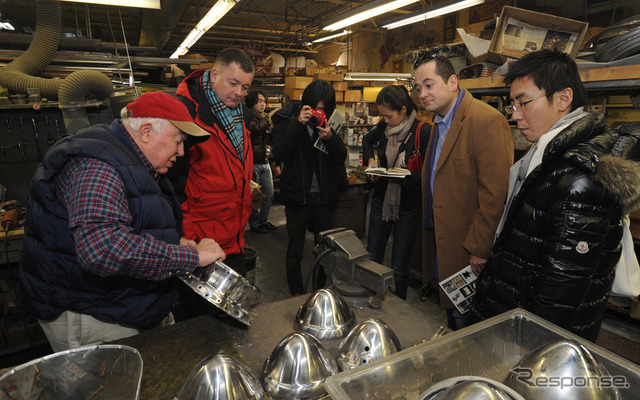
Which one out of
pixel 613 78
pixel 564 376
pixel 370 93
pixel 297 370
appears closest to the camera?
pixel 564 376

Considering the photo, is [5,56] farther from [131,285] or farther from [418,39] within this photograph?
[418,39]

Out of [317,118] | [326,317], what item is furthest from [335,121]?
[326,317]

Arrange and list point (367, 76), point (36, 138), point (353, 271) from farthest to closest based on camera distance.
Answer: point (367, 76) → point (36, 138) → point (353, 271)

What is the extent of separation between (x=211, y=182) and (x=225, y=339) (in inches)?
35.7

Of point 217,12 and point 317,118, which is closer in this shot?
point 317,118

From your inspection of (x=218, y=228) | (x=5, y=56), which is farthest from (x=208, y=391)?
(x=5, y=56)

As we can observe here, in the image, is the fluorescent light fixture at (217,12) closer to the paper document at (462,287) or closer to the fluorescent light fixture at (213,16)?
the fluorescent light fixture at (213,16)

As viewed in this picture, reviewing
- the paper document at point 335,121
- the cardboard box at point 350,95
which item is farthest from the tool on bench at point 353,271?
the cardboard box at point 350,95

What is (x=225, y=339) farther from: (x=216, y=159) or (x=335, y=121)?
(x=335, y=121)

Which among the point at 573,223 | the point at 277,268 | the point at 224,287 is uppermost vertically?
the point at 573,223

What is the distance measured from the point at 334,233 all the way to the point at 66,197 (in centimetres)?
111

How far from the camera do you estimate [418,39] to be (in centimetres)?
978

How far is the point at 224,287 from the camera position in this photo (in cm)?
133

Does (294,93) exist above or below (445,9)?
below
